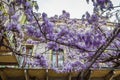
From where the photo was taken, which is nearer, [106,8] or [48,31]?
[106,8]

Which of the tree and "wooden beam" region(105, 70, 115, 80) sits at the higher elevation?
the tree

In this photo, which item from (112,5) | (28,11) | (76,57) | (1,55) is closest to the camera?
(112,5)

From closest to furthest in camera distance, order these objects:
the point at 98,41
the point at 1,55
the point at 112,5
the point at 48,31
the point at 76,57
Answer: the point at 112,5 < the point at 48,31 < the point at 98,41 < the point at 76,57 < the point at 1,55

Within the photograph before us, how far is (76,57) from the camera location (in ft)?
30.7

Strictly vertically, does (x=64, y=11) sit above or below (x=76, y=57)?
above

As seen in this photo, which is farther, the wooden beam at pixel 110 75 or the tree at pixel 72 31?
the wooden beam at pixel 110 75

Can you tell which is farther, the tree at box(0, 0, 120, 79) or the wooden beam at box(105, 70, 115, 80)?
the wooden beam at box(105, 70, 115, 80)

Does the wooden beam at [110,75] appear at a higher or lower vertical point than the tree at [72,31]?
lower

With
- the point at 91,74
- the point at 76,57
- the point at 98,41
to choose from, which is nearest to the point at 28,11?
the point at 98,41

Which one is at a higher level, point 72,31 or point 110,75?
point 72,31

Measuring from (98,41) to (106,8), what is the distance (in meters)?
1.94

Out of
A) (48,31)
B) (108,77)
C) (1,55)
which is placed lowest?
(108,77)

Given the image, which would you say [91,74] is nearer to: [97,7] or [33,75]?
[33,75]

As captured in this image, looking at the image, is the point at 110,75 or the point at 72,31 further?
the point at 110,75
